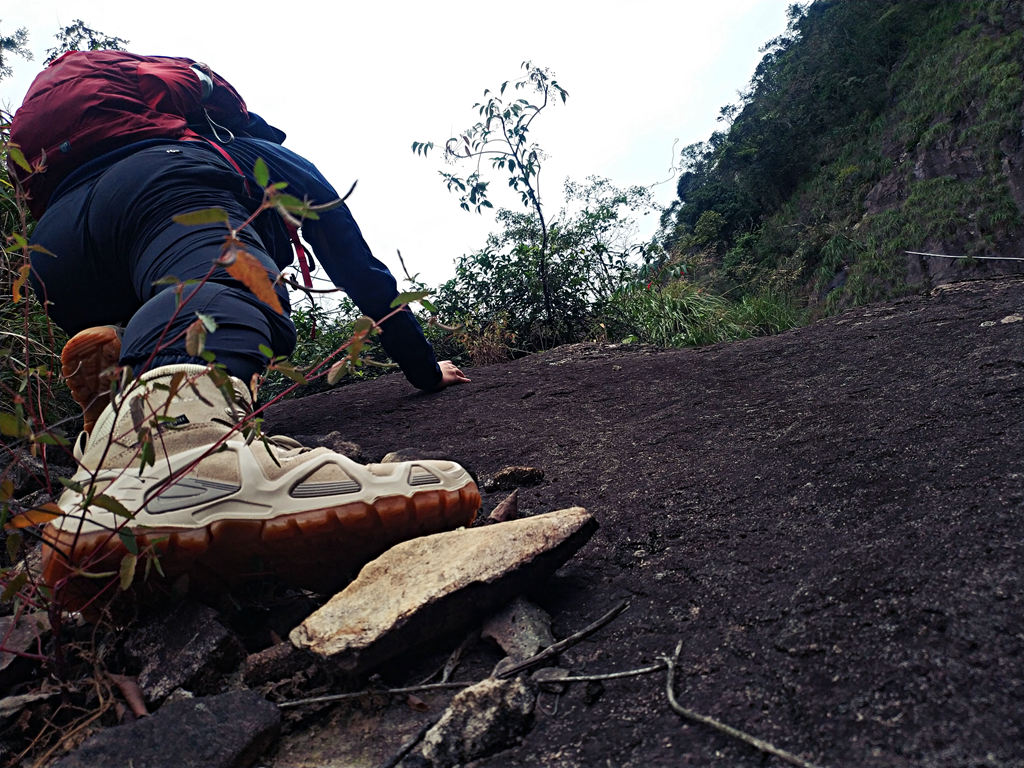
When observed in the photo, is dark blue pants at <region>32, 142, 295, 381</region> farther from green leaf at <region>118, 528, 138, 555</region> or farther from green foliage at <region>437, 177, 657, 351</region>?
green foliage at <region>437, 177, 657, 351</region>

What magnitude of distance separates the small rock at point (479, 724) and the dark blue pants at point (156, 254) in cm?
75

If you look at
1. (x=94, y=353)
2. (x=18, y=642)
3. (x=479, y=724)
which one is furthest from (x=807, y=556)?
(x=94, y=353)

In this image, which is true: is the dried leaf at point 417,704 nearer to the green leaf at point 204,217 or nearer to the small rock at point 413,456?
the green leaf at point 204,217

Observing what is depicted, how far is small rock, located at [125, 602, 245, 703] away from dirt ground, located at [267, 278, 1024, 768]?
22 centimetres

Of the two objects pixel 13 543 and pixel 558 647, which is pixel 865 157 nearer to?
pixel 558 647

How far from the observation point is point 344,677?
880 mm

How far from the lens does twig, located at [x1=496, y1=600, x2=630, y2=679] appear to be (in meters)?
0.82

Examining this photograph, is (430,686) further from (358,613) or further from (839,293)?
(839,293)

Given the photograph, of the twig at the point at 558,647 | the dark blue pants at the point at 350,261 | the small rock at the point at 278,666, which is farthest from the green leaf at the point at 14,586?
the dark blue pants at the point at 350,261

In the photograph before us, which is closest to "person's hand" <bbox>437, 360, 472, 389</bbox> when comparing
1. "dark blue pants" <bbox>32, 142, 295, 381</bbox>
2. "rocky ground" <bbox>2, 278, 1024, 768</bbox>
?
"rocky ground" <bbox>2, 278, 1024, 768</bbox>

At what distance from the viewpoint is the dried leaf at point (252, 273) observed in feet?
2.19

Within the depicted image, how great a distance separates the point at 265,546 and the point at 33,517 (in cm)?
30

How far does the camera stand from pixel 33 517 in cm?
87

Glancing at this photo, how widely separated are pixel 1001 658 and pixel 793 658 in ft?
0.60
